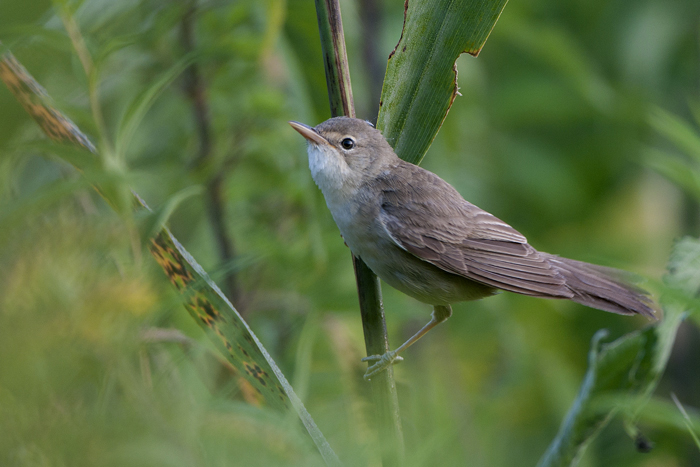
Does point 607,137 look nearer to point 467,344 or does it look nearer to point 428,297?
point 467,344

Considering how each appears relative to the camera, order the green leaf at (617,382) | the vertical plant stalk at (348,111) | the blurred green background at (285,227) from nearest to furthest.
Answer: the blurred green background at (285,227)
the vertical plant stalk at (348,111)
the green leaf at (617,382)

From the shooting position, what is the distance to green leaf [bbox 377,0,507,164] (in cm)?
151

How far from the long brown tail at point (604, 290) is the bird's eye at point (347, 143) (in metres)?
0.91

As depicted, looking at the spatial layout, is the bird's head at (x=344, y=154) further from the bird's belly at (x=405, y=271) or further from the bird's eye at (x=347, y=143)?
the bird's belly at (x=405, y=271)

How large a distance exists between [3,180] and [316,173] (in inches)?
62.2

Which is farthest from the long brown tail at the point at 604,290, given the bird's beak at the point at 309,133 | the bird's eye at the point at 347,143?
the bird's beak at the point at 309,133

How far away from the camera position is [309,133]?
217cm

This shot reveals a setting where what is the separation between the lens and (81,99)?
2096mm

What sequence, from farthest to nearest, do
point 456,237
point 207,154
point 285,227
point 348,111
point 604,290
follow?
point 285,227
point 207,154
point 456,237
point 604,290
point 348,111

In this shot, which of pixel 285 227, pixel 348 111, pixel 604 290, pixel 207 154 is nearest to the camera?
pixel 348 111

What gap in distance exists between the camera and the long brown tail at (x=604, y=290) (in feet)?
6.73

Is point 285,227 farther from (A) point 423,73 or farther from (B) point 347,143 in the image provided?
(A) point 423,73

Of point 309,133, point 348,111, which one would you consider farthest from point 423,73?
point 309,133

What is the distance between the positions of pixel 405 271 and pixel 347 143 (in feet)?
1.83
